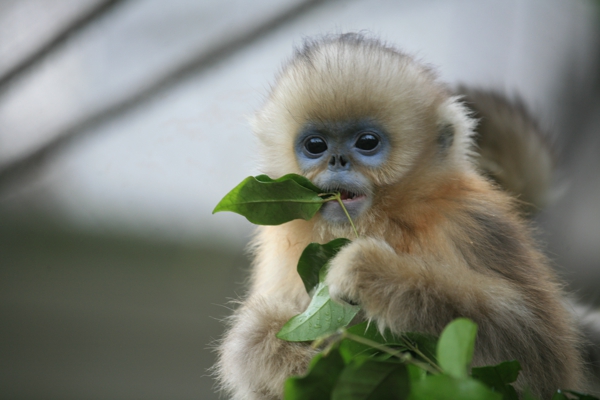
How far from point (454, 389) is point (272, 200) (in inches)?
28.1

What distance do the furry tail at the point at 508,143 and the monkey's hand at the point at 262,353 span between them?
60.6 inches

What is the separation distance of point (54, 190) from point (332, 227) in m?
2.19

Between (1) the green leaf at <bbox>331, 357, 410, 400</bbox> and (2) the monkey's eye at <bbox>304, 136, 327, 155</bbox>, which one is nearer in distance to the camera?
(1) the green leaf at <bbox>331, 357, 410, 400</bbox>

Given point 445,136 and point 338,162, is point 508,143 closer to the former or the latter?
point 445,136

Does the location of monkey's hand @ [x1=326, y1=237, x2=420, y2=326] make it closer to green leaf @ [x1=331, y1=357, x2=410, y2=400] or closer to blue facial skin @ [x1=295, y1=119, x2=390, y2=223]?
blue facial skin @ [x1=295, y1=119, x2=390, y2=223]

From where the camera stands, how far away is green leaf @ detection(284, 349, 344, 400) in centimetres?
88

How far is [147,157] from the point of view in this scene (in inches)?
122


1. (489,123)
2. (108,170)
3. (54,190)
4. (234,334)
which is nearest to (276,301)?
(234,334)

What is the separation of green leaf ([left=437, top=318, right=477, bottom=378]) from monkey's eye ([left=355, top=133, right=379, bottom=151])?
A: 83 cm

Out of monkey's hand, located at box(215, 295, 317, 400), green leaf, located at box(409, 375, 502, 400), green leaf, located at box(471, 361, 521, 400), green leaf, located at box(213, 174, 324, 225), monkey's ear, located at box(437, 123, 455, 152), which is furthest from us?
monkey's ear, located at box(437, 123, 455, 152)

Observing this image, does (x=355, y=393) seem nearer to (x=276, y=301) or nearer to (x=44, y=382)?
(x=276, y=301)

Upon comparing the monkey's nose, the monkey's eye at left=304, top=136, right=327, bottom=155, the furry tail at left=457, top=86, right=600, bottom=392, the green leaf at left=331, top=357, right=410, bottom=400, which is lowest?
the green leaf at left=331, top=357, right=410, bottom=400

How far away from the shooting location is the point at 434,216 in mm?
1554

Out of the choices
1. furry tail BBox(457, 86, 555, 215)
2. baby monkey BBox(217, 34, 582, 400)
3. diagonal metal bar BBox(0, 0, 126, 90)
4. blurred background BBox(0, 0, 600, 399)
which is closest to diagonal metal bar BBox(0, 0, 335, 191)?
blurred background BBox(0, 0, 600, 399)
